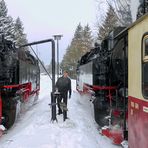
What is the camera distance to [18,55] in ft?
42.7

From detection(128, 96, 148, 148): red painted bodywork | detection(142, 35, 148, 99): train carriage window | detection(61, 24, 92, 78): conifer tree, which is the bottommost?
detection(128, 96, 148, 148): red painted bodywork

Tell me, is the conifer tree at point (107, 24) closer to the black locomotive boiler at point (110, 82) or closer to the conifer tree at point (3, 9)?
the conifer tree at point (3, 9)

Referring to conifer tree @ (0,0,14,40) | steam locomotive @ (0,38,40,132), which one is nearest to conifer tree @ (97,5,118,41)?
conifer tree @ (0,0,14,40)

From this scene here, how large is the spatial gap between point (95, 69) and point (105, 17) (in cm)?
3428

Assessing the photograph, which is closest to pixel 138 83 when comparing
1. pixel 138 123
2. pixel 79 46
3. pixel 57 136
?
pixel 138 123

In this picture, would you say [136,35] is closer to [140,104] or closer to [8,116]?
[140,104]

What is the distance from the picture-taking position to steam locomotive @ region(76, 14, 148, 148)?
5854 millimetres

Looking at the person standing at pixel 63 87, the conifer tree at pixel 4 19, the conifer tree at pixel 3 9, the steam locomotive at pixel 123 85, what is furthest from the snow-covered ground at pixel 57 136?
the conifer tree at pixel 3 9

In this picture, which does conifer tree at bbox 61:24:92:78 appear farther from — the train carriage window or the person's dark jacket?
the train carriage window

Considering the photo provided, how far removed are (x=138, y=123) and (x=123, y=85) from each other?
3.63 metres

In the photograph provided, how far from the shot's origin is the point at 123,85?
975cm

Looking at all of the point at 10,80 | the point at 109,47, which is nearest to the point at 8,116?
the point at 10,80

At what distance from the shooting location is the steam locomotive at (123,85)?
5.85m

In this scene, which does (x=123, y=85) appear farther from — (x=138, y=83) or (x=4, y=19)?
(x=4, y=19)
